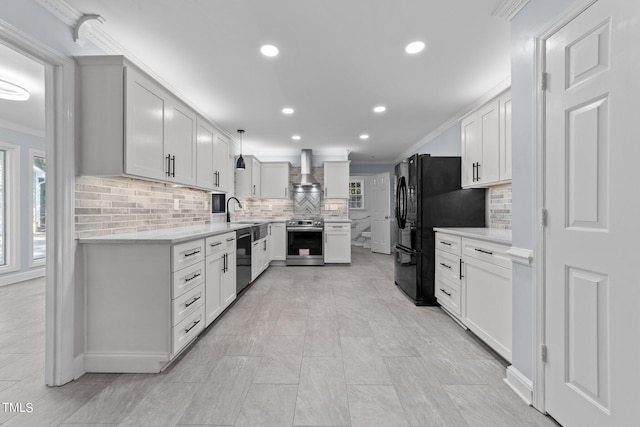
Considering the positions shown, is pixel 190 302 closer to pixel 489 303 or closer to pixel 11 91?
pixel 489 303

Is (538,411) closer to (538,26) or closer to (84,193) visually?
(538,26)

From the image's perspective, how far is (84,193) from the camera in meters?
1.91

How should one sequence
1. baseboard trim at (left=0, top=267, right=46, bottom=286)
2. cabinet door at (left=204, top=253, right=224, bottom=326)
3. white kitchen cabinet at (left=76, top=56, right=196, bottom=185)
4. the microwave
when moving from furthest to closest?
the microwave → baseboard trim at (left=0, top=267, right=46, bottom=286) → cabinet door at (left=204, top=253, right=224, bottom=326) → white kitchen cabinet at (left=76, top=56, right=196, bottom=185)

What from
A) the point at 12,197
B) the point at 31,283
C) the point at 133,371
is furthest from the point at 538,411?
the point at 12,197

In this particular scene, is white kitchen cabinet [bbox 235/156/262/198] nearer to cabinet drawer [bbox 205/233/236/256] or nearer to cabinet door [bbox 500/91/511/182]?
cabinet drawer [bbox 205/233/236/256]

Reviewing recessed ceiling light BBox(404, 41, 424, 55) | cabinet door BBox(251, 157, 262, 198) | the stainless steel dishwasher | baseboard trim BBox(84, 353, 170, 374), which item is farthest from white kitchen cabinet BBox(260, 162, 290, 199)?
baseboard trim BBox(84, 353, 170, 374)

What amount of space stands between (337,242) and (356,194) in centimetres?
312

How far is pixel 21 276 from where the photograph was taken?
432 cm

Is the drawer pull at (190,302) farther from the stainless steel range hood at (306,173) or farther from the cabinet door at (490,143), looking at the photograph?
the stainless steel range hood at (306,173)

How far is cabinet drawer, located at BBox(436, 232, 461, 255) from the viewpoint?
2.64 metres

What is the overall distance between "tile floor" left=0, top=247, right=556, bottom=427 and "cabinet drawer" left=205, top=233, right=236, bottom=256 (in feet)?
2.34

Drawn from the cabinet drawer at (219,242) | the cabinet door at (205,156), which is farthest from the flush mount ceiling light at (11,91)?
the cabinet drawer at (219,242)

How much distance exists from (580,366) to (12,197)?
6.82 metres

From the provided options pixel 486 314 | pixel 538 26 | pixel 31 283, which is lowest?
pixel 31 283
